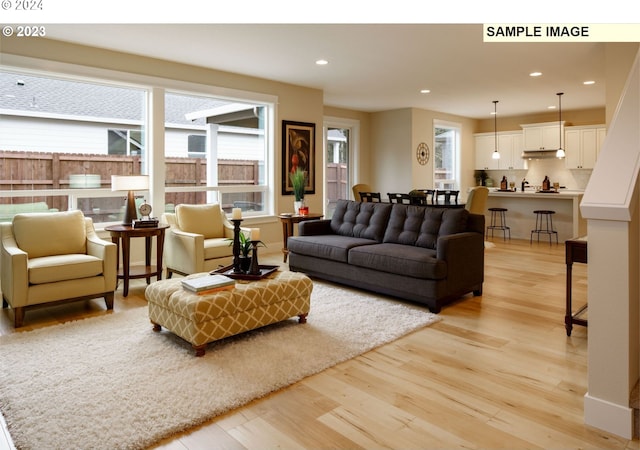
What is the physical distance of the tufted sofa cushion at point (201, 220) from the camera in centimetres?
507

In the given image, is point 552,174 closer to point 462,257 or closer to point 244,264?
point 462,257

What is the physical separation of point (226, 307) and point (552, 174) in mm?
9431

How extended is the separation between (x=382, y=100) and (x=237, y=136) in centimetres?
316

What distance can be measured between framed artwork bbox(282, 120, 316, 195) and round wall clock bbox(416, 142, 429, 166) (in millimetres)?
3034

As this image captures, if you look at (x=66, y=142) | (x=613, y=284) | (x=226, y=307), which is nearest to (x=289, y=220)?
(x=66, y=142)

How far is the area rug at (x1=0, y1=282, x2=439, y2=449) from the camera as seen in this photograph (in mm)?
2078

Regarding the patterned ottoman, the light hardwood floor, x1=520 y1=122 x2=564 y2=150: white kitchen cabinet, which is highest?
x1=520 y1=122 x2=564 y2=150: white kitchen cabinet

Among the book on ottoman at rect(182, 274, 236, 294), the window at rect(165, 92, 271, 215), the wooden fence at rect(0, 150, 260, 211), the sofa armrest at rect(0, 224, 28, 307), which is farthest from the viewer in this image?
the window at rect(165, 92, 271, 215)

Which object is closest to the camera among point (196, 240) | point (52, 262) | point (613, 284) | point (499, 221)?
point (613, 284)

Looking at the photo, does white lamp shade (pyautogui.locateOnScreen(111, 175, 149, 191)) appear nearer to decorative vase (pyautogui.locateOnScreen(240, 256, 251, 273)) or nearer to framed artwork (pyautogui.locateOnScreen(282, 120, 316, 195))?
decorative vase (pyautogui.locateOnScreen(240, 256, 251, 273))

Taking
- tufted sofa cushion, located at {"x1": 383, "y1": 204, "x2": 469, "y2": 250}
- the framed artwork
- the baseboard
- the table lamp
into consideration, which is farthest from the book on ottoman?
the framed artwork

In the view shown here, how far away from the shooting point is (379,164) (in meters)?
9.94

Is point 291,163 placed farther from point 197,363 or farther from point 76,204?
point 197,363

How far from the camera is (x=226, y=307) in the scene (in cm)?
296
